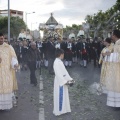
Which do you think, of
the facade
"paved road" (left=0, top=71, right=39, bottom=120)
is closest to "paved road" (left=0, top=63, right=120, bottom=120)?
"paved road" (left=0, top=71, right=39, bottom=120)

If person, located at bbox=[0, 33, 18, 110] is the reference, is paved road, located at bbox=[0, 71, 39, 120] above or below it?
below

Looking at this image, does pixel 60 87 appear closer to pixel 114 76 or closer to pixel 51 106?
pixel 51 106

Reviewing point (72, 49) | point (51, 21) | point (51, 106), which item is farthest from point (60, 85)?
point (51, 21)

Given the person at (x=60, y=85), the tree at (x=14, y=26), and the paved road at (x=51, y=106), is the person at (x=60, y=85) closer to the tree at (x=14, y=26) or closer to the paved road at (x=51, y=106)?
the paved road at (x=51, y=106)

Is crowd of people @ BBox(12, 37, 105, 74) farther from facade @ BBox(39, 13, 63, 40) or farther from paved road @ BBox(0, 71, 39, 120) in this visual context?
facade @ BBox(39, 13, 63, 40)

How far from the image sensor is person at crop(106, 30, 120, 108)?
28.8ft

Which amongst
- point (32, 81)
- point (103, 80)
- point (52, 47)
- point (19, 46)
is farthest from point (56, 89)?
point (19, 46)

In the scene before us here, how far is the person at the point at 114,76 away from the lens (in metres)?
8.78

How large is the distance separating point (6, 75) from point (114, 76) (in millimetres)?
2760

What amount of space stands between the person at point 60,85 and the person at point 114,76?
1.29 m

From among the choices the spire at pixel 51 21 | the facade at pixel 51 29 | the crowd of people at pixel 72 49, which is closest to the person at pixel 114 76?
the crowd of people at pixel 72 49

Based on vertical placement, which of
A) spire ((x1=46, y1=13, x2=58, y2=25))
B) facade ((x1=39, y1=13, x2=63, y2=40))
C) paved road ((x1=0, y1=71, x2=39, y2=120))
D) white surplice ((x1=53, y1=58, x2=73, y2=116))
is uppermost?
spire ((x1=46, y1=13, x2=58, y2=25))

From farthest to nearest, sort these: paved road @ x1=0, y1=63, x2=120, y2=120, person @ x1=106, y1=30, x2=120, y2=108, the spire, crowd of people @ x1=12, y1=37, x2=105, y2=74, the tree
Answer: the tree, the spire, crowd of people @ x1=12, y1=37, x2=105, y2=74, person @ x1=106, y1=30, x2=120, y2=108, paved road @ x1=0, y1=63, x2=120, y2=120

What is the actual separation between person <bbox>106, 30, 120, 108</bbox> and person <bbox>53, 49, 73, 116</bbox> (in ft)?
4.23
